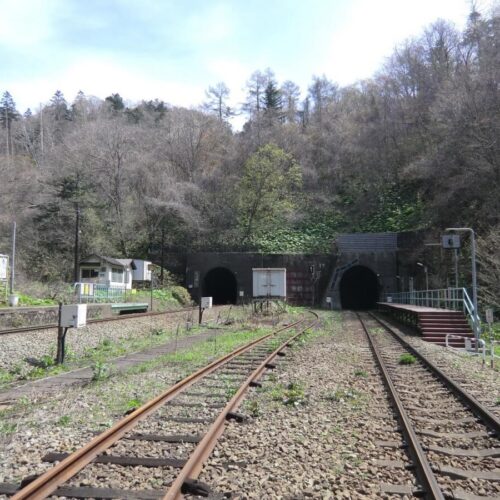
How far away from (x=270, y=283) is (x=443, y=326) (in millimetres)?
16272

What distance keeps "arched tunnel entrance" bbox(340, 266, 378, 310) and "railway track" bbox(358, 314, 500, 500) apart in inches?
1562

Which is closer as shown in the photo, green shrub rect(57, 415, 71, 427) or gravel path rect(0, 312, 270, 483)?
gravel path rect(0, 312, 270, 483)

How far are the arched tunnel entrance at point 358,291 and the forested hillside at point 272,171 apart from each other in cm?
483

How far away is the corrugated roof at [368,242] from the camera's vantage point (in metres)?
43.2

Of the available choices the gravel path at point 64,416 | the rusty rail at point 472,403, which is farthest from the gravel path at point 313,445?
the gravel path at point 64,416

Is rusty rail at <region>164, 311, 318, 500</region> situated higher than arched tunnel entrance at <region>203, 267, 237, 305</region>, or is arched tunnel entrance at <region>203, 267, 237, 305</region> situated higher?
arched tunnel entrance at <region>203, 267, 237, 305</region>

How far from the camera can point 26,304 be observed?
2289 cm

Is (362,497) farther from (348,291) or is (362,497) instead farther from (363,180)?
(363,180)

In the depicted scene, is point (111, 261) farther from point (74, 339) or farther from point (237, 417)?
point (237, 417)

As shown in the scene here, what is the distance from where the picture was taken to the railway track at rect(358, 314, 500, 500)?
4.26m

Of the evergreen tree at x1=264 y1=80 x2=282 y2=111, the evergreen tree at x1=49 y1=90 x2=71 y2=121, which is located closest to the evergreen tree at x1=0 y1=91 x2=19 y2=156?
the evergreen tree at x1=49 y1=90 x2=71 y2=121

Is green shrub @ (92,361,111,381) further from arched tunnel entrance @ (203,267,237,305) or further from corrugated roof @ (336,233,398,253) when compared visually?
arched tunnel entrance @ (203,267,237,305)

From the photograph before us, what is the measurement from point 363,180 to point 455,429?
55.9m

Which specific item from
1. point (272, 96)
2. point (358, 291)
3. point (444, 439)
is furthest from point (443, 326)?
point (272, 96)
